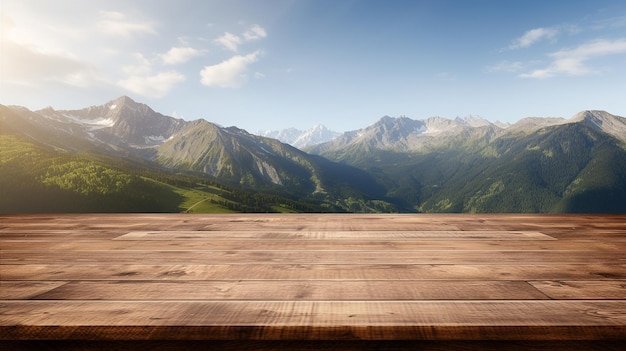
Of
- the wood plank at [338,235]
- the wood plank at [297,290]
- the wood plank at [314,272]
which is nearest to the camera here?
the wood plank at [297,290]

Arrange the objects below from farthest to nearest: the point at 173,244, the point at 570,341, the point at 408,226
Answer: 1. the point at 408,226
2. the point at 173,244
3. the point at 570,341

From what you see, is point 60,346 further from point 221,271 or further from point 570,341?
point 570,341

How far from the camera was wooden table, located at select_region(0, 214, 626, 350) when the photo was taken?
2.11 meters

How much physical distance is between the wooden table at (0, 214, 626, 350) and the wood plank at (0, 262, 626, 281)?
20 millimetres

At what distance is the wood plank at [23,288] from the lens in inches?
111

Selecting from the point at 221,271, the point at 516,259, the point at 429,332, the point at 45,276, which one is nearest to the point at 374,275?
the point at 429,332

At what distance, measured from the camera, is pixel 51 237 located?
5078 millimetres

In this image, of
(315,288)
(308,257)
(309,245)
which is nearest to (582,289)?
(315,288)

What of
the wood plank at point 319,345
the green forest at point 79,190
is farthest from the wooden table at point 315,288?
the green forest at point 79,190

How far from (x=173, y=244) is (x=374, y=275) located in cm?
279


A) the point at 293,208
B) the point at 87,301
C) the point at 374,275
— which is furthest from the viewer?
the point at 293,208

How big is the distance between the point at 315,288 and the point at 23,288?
2.51m

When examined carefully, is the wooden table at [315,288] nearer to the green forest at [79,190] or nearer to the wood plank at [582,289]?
the wood plank at [582,289]

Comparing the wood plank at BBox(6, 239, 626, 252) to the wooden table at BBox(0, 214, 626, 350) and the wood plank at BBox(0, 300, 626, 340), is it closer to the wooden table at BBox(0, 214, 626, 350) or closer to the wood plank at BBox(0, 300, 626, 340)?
the wooden table at BBox(0, 214, 626, 350)
